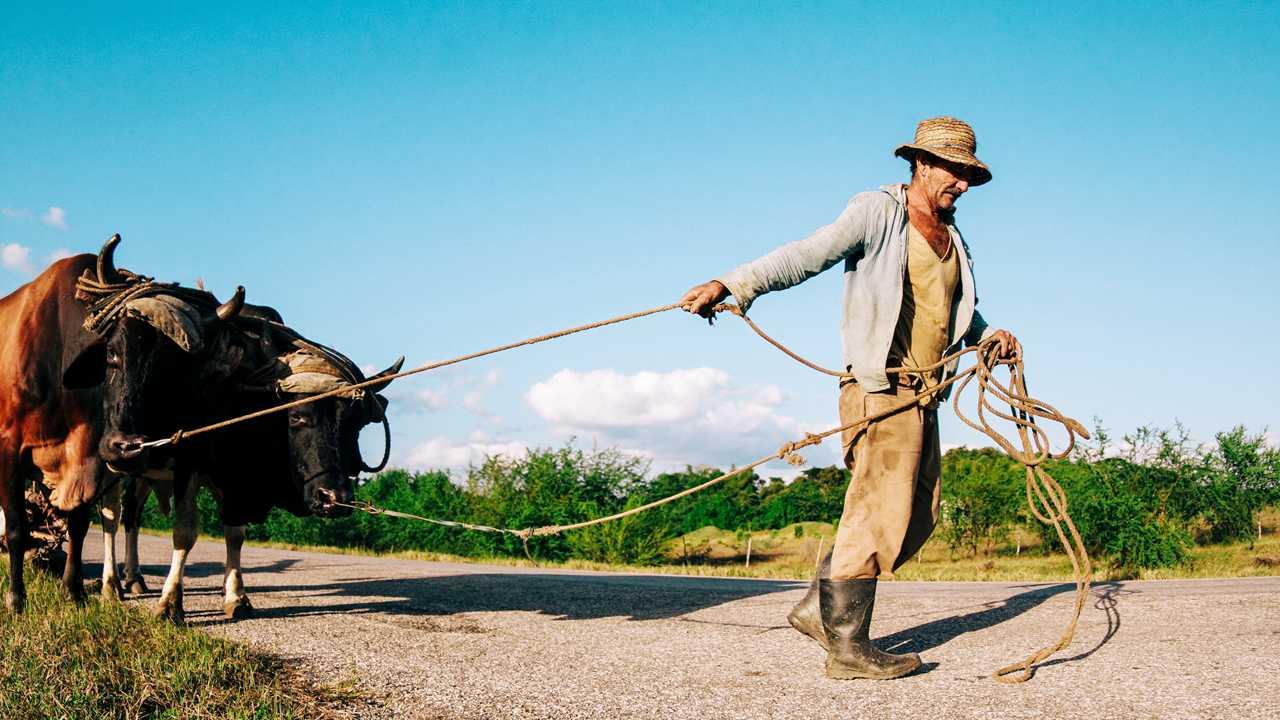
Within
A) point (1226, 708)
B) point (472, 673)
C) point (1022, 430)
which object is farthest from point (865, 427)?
point (472, 673)

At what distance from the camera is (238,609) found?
7.61m

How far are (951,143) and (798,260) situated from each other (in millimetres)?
1076

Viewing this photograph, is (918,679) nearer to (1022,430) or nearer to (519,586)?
(1022,430)

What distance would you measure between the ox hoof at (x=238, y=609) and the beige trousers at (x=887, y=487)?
15.6 feet

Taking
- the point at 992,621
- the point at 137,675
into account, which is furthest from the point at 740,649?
the point at 137,675

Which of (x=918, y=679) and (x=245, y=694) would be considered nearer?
(x=245, y=694)

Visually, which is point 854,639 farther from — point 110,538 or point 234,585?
point 110,538

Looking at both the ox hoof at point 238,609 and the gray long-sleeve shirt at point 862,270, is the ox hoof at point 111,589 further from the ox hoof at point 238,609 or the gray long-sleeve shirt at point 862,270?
the gray long-sleeve shirt at point 862,270

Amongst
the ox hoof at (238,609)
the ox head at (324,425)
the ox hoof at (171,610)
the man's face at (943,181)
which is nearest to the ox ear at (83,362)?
the ox head at (324,425)

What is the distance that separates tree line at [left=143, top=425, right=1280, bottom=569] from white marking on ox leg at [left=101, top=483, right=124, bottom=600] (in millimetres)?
13125

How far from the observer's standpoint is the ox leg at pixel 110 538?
8.46 metres

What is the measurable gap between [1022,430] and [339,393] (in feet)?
14.2

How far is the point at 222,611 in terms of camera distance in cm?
797

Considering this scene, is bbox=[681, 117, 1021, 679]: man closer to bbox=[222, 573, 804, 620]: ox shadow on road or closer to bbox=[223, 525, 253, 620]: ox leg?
bbox=[222, 573, 804, 620]: ox shadow on road
